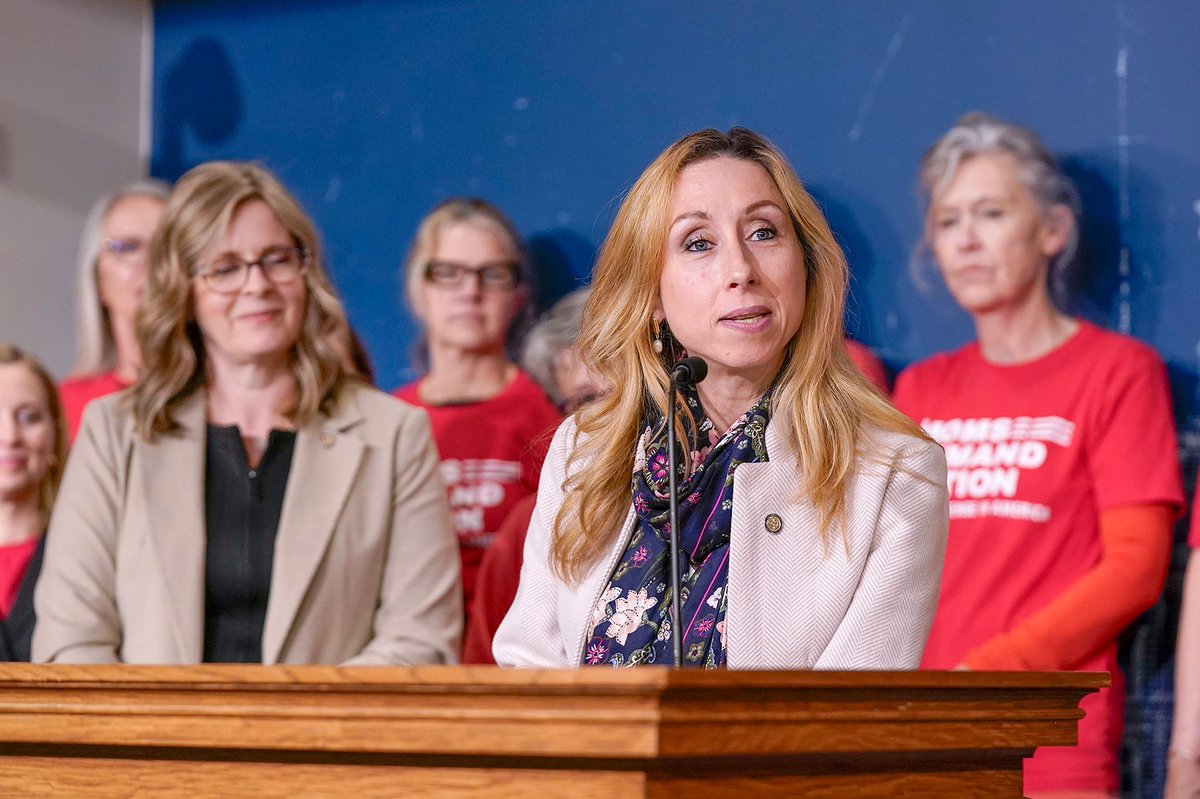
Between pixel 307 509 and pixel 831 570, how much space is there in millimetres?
1338

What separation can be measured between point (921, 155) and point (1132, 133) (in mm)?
514

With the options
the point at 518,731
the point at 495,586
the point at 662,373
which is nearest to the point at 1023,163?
the point at 495,586

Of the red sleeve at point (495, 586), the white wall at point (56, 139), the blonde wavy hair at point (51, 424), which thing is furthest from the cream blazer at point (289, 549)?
the white wall at point (56, 139)

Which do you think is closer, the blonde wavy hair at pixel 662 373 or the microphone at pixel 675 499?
the microphone at pixel 675 499

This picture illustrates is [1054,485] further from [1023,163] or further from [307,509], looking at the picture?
[307,509]

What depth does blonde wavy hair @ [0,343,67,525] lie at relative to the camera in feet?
11.3

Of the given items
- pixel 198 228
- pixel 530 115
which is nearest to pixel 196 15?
pixel 530 115

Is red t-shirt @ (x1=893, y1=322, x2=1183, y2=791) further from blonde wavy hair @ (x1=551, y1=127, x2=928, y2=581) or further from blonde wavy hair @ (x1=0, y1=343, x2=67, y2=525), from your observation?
blonde wavy hair @ (x1=0, y1=343, x2=67, y2=525)

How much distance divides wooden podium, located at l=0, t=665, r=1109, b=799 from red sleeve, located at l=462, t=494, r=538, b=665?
1.72 metres

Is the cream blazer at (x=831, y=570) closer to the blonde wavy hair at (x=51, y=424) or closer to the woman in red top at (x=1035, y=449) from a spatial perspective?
→ the woman in red top at (x=1035, y=449)

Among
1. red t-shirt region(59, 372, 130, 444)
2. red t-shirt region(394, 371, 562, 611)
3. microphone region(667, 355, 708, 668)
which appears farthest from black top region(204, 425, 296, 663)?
microphone region(667, 355, 708, 668)

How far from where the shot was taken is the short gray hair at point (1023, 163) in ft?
11.5

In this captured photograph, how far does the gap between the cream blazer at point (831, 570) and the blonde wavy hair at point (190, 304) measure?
1292 mm

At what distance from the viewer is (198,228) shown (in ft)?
10.0
